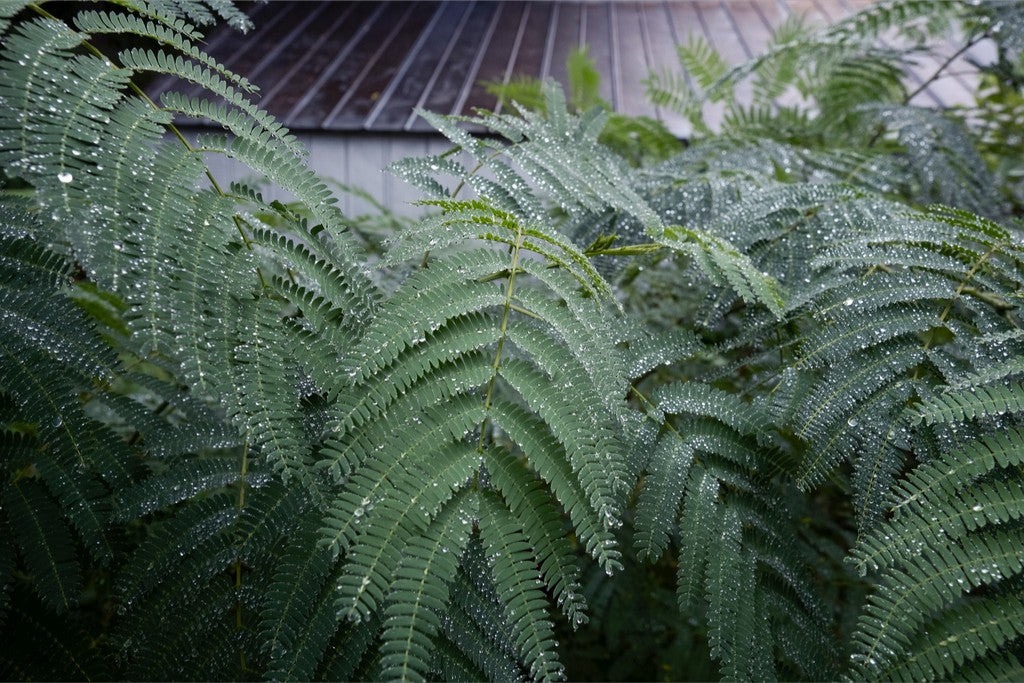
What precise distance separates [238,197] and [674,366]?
4.62 feet

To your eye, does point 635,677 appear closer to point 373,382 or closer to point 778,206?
point 778,206

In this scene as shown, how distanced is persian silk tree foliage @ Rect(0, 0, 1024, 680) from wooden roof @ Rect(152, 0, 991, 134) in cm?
224

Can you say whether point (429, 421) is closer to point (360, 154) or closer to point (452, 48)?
point (360, 154)

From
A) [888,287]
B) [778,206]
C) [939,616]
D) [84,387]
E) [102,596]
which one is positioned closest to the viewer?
[939,616]

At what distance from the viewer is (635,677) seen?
2.07 m

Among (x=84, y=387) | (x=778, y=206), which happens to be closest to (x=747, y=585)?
(x=778, y=206)

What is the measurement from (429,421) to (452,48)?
11.9 ft

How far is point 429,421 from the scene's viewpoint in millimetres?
840

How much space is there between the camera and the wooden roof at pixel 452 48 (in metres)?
3.34

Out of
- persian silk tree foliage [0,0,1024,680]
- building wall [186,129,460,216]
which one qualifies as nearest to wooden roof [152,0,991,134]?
building wall [186,129,460,216]

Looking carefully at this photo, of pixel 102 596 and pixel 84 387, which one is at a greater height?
pixel 84 387

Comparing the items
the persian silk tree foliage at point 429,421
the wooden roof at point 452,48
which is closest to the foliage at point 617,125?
the wooden roof at point 452,48

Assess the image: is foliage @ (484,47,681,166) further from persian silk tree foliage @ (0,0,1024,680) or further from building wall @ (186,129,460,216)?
persian silk tree foliage @ (0,0,1024,680)

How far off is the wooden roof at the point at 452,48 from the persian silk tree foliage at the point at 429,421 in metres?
2.24
